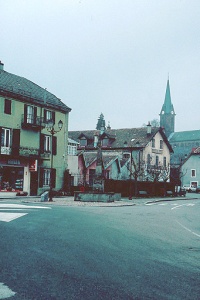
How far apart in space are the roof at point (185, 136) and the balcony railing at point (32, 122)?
87.9 metres

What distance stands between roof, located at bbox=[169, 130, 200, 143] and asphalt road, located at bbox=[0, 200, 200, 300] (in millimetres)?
115222

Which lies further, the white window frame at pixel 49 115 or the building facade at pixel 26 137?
the white window frame at pixel 49 115

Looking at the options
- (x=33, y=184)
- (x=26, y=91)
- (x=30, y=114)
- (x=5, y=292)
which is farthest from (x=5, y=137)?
(x=5, y=292)

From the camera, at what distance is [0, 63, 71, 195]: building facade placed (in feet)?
122

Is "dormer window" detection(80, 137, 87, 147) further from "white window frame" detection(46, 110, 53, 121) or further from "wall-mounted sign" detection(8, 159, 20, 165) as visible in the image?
"wall-mounted sign" detection(8, 159, 20, 165)

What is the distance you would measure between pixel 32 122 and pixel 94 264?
1353 inches

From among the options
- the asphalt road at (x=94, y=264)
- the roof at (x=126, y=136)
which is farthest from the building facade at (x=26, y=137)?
the asphalt road at (x=94, y=264)

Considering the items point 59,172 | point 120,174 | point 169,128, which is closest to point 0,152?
point 59,172

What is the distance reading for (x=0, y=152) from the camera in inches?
1419

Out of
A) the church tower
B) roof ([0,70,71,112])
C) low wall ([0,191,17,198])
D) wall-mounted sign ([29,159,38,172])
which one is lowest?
low wall ([0,191,17,198])

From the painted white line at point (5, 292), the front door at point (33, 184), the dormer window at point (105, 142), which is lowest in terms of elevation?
the painted white line at point (5, 292)

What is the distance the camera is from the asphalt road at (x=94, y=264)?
4914 millimetres

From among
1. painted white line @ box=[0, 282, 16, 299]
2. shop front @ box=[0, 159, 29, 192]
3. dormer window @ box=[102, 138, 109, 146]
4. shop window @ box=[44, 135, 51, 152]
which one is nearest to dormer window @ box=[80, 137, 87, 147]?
dormer window @ box=[102, 138, 109, 146]

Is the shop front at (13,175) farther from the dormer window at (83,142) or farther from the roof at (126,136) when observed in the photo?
the dormer window at (83,142)
